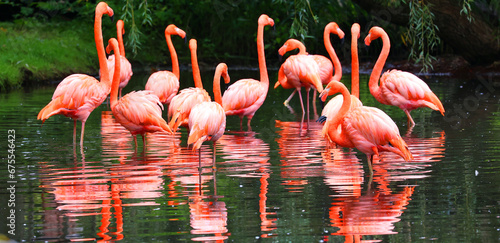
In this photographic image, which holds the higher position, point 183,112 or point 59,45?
point 59,45

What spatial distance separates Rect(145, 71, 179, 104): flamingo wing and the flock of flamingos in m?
0.01

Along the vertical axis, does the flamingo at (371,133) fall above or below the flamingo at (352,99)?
below

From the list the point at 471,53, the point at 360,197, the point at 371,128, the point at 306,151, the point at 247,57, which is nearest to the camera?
the point at 360,197

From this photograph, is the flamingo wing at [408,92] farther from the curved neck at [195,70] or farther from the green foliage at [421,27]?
the curved neck at [195,70]

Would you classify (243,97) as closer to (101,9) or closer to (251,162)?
(101,9)

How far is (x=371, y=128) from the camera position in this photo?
591cm

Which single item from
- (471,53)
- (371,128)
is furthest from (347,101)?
(471,53)

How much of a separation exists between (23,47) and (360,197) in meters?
11.7

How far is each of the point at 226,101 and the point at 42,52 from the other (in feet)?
25.5

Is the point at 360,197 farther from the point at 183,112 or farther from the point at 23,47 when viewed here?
the point at 23,47

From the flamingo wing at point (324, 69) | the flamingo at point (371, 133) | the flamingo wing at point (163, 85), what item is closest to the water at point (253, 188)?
the flamingo at point (371, 133)

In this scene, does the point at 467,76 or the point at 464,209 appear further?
the point at 467,76

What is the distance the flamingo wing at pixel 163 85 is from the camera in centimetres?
953

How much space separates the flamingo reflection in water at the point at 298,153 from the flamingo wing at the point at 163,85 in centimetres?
154
